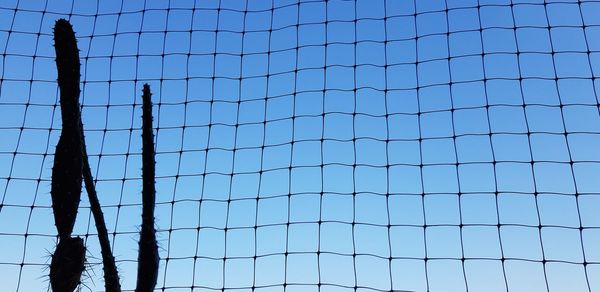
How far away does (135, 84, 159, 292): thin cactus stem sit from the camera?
66 centimetres

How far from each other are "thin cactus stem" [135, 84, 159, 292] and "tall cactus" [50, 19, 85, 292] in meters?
0.06

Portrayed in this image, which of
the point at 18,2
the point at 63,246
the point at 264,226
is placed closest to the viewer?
the point at 63,246

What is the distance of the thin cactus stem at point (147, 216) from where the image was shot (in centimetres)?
66

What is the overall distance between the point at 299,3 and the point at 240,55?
37cm

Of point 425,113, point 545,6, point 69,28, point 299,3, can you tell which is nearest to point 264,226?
point 425,113

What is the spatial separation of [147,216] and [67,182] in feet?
0.29

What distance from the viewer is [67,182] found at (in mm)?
677

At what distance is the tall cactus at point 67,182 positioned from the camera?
0.65m

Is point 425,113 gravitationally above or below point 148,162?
above

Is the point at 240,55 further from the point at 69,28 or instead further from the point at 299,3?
the point at 69,28

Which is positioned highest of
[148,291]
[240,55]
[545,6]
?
[545,6]

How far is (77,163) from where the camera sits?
2.20 ft

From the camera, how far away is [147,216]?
0.68 metres

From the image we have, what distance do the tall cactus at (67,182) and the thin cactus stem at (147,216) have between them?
0.06 meters
